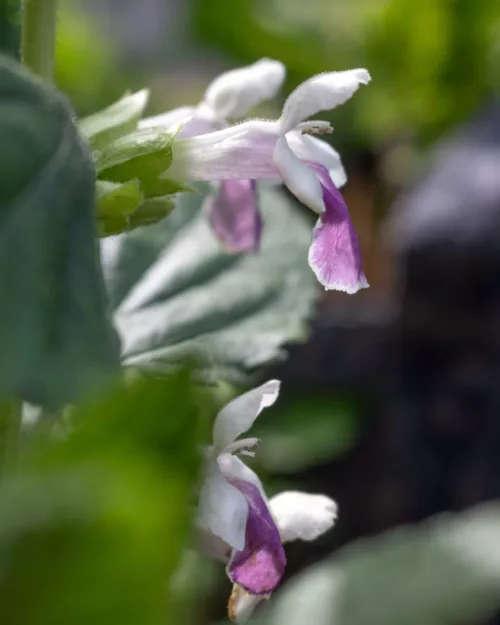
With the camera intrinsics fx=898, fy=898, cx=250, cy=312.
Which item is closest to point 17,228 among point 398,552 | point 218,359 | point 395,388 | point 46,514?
point 46,514

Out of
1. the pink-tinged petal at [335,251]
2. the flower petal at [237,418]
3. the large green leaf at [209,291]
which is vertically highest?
the pink-tinged petal at [335,251]

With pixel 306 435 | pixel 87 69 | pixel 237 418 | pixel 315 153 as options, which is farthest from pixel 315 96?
pixel 87 69

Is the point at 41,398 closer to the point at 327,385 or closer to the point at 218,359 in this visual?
the point at 218,359

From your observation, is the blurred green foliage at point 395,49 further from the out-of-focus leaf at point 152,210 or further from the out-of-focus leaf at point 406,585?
the out-of-focus leaf at point 152,210

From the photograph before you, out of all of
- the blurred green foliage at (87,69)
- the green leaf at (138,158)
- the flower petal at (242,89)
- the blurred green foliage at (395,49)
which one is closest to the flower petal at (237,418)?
the green leaf at (138,158)

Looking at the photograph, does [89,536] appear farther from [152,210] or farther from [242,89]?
[242,89]
